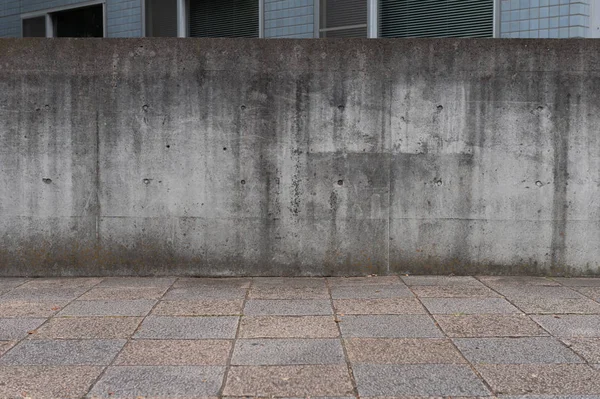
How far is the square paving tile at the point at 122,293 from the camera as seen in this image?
6070 millimetres

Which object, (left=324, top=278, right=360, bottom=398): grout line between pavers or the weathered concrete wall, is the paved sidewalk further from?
the weathered concrete wall

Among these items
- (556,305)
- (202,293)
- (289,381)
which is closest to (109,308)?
(202,293)

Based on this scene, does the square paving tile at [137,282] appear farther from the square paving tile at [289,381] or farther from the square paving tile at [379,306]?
the square paving tile at [289,381]

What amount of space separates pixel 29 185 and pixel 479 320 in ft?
17.8

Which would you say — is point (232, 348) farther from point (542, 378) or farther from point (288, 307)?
point (542, 378)

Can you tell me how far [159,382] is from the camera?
12.8ft

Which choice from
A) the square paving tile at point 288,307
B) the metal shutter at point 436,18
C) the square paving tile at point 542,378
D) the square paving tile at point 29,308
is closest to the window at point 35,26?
the metal shutter at point 436,18

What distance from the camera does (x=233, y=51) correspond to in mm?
6836

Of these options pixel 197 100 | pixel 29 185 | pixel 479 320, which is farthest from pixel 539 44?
pixel 29 185

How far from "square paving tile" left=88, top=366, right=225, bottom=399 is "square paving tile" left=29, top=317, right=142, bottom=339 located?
0.80 meters

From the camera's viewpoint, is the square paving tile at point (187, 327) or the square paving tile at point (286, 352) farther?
the square paving tile at point (187, 327)

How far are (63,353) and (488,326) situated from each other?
360cm

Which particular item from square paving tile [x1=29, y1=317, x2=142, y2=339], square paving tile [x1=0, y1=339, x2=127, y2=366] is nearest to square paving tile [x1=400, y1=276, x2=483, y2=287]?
square paving tile [x1=29, y1=317, x2=142, y2=339]

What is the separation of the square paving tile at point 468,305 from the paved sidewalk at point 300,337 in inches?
0.8
